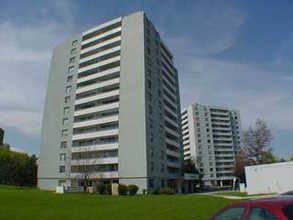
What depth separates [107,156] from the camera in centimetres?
6906

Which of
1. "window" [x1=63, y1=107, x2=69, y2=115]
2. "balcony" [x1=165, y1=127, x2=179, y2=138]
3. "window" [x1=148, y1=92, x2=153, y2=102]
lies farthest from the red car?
"window" [x1=63, y1=107, x2=69, y2=115]

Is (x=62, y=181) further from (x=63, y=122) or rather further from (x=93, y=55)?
(x=93, y=55)

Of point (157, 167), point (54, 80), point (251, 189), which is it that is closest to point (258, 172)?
point (251, 189)

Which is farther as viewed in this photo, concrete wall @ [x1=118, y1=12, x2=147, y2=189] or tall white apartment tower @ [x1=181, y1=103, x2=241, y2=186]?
tall white apartment tower @ [x1=181, y1=103, x2=241, y2=186]

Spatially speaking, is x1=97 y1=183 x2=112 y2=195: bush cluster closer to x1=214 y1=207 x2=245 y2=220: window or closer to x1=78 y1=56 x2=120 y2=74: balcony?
x1=78 y1=56 x2=120 y2=74: balcony

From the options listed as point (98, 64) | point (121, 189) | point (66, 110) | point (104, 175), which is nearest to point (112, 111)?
point (98, 64)

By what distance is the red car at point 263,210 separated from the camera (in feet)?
18.8

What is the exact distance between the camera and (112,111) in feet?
237

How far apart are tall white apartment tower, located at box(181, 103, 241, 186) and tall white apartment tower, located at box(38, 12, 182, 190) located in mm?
68353

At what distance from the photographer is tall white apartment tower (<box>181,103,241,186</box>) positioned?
154250mm

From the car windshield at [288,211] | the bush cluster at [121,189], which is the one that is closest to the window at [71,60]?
the bush cluster at [121,189]

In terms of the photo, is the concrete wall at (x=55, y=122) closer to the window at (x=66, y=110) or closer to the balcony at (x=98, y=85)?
the window at (x=66, y=110)

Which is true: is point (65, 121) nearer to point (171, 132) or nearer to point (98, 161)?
point (98, 161)

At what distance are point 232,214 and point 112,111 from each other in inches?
2600
